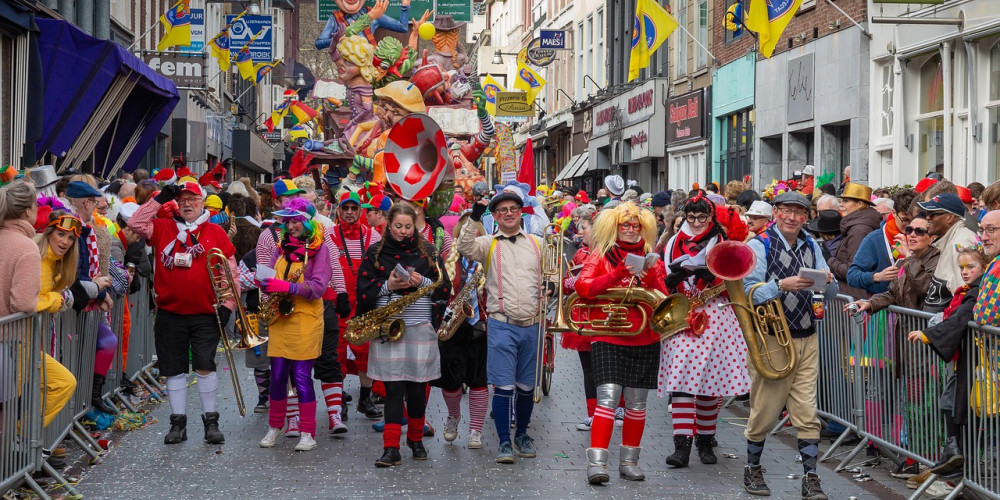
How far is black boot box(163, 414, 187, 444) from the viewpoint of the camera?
28.7 ft

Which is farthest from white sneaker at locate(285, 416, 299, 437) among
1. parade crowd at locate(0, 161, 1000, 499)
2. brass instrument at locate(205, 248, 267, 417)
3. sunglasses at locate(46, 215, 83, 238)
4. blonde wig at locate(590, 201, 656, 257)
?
blonde wig at locate(590, 201, 656, 257)

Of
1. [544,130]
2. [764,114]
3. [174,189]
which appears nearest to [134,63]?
[174,189]

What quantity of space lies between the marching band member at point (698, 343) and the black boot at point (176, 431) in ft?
10.9

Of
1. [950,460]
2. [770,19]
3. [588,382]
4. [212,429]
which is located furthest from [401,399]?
[770,19]

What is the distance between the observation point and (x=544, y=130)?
5200cm

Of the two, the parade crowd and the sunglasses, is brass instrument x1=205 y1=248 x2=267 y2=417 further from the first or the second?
the sunglasses

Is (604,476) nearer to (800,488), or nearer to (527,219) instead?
(800,488)

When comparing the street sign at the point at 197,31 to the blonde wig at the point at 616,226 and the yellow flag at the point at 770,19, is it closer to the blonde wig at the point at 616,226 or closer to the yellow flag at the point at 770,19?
the yellow flag at the point at 770,19

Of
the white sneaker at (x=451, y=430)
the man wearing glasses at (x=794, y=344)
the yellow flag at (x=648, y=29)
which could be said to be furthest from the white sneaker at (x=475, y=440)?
the yellow flag at (x=648, y=29)

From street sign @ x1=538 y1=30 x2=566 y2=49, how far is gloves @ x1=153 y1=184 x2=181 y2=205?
31.8 meters

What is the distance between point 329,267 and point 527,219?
2.26m

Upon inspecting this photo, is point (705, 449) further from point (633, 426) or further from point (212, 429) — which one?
point (212, 429)

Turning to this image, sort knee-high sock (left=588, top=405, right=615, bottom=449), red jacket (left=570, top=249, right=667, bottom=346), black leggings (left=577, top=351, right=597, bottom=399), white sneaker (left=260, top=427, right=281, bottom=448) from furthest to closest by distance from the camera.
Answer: black leggings (left=577, top=351, right=597, bottom=399) → white sneaker (left=260, top=427, right=281, bottom=448) → knee-high sock (left=588, top=405, right=615, bottom=449) → red jacket (left=570, top=249, right=667, bottom=346)

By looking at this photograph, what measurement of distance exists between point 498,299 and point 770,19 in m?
→ 8.97
